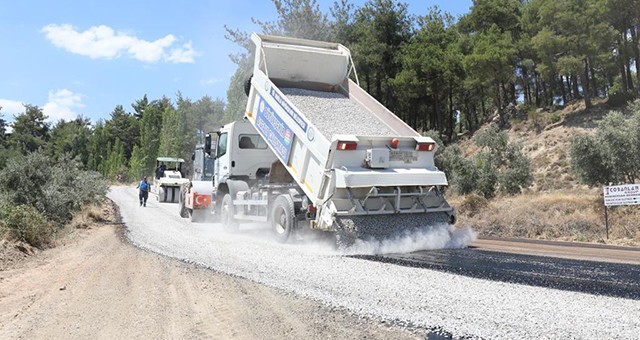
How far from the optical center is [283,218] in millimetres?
10000

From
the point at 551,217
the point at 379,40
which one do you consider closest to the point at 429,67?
the point at 379,40

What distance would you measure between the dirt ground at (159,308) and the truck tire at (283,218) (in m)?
2.44

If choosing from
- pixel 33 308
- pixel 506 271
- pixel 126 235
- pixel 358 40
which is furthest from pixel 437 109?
pixel 33 308

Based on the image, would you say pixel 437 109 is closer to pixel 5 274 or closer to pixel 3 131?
pixel 5 274

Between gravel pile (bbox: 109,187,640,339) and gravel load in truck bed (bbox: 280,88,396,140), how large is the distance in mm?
2320

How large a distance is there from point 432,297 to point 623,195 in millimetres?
10321

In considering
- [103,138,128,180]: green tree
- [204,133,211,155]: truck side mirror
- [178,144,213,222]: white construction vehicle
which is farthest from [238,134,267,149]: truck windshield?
[103,138,128,180]: green tree

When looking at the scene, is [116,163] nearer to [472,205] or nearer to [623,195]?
[472,205]

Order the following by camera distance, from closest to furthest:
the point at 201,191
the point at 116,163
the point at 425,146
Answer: the point at 425,146 < the point at 201,191 < the point at 116,163

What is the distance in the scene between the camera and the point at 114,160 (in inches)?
2943

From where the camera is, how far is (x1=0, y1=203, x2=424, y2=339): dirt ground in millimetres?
4441

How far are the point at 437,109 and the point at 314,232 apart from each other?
35.8 metres

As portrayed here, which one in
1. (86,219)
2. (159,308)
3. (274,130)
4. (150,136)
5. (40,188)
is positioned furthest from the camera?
(150,136)

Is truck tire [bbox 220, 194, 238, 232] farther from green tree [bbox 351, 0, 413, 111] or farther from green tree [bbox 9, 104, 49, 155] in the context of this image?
green tree [bbox 9, 104, 49, 155]
